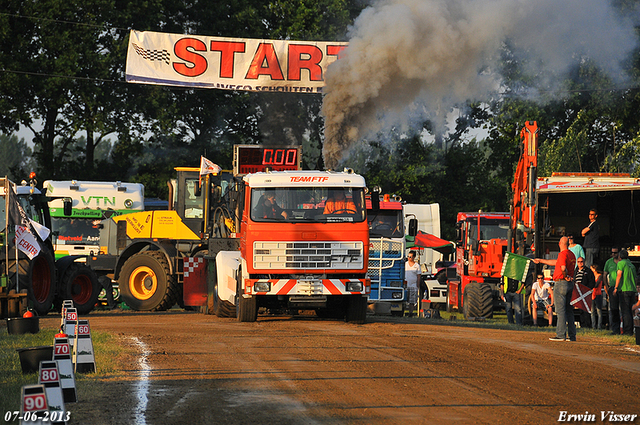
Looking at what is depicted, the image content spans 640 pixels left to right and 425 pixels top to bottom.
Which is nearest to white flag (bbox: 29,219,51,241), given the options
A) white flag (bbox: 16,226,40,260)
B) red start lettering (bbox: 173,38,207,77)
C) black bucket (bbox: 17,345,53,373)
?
white flag (bbox: 16,226,40,260)

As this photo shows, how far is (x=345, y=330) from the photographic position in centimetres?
1650

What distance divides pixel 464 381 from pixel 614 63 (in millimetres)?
20337

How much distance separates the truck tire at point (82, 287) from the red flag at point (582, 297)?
11.3 meters

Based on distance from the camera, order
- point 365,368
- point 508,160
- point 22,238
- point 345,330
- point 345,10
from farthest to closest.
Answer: point 508,160 < point 345,10 < point 22,238 < point 345,330 < point 365,368

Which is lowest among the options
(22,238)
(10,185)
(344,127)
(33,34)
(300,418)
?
(300,418)

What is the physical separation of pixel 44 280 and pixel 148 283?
3195mm

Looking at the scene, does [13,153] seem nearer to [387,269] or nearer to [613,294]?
[387,269]

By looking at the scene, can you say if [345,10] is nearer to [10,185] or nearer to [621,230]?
[621,230]

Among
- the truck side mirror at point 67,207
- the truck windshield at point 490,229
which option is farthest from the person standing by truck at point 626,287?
the truck side mirror at point 67,207

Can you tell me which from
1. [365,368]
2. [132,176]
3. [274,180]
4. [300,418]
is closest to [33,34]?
[132,176]

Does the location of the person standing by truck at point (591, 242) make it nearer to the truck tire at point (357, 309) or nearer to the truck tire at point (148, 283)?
the truck tire at point (357, 309)

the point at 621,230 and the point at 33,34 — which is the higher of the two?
the point at 33,34

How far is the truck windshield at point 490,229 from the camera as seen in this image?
1090 inches

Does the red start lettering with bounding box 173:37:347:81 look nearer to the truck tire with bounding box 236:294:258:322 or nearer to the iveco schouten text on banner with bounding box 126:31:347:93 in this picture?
the iveco schouten text on banner with bounding box 126:31:347:93
